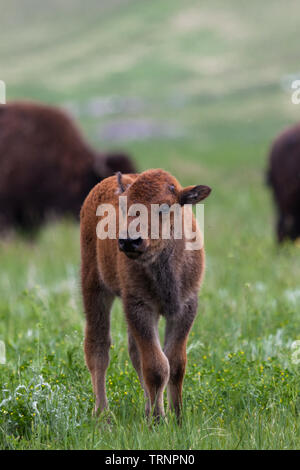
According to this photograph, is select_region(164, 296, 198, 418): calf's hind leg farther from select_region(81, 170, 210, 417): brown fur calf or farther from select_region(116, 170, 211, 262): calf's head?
select_region(116, 170, 211, 262): calf's head

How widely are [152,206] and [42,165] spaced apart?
9618mm

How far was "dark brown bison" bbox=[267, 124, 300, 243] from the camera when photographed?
1148 cm

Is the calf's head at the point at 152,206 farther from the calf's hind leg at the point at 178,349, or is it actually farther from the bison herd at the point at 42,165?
the bison herd at the point at 42,165

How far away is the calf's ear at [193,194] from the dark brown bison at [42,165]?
868 cm

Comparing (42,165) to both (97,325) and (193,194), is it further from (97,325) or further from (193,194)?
(193,194)

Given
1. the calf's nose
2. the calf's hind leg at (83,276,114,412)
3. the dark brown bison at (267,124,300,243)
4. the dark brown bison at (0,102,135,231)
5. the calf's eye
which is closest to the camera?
the calf's nose

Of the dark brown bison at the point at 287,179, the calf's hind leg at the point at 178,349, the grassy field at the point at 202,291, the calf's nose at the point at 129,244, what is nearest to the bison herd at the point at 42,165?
the grassy field at the point at 202,291

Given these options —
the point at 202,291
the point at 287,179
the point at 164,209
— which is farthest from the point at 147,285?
the point at 287,179

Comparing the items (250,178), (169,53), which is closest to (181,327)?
(250,178)

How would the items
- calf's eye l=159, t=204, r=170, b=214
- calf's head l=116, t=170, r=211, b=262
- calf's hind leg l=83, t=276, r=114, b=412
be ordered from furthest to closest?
1. calf's hind leg l=83, t=276, r=114, b=412
2. calf's eye l=159, t=204, r=170, b=214
3. calf's head l=116, t=170, r=211, b=262

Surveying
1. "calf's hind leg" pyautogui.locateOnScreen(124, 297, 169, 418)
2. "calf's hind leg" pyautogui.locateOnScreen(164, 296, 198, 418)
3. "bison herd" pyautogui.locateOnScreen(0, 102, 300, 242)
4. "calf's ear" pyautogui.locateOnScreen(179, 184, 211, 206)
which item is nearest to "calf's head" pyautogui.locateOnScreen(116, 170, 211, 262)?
"calf's ear" pyautogui.locateOnScreen(179, 184, 211, 206)

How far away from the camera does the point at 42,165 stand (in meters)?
13.3

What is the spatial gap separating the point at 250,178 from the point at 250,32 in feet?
175

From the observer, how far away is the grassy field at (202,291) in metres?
3.92
